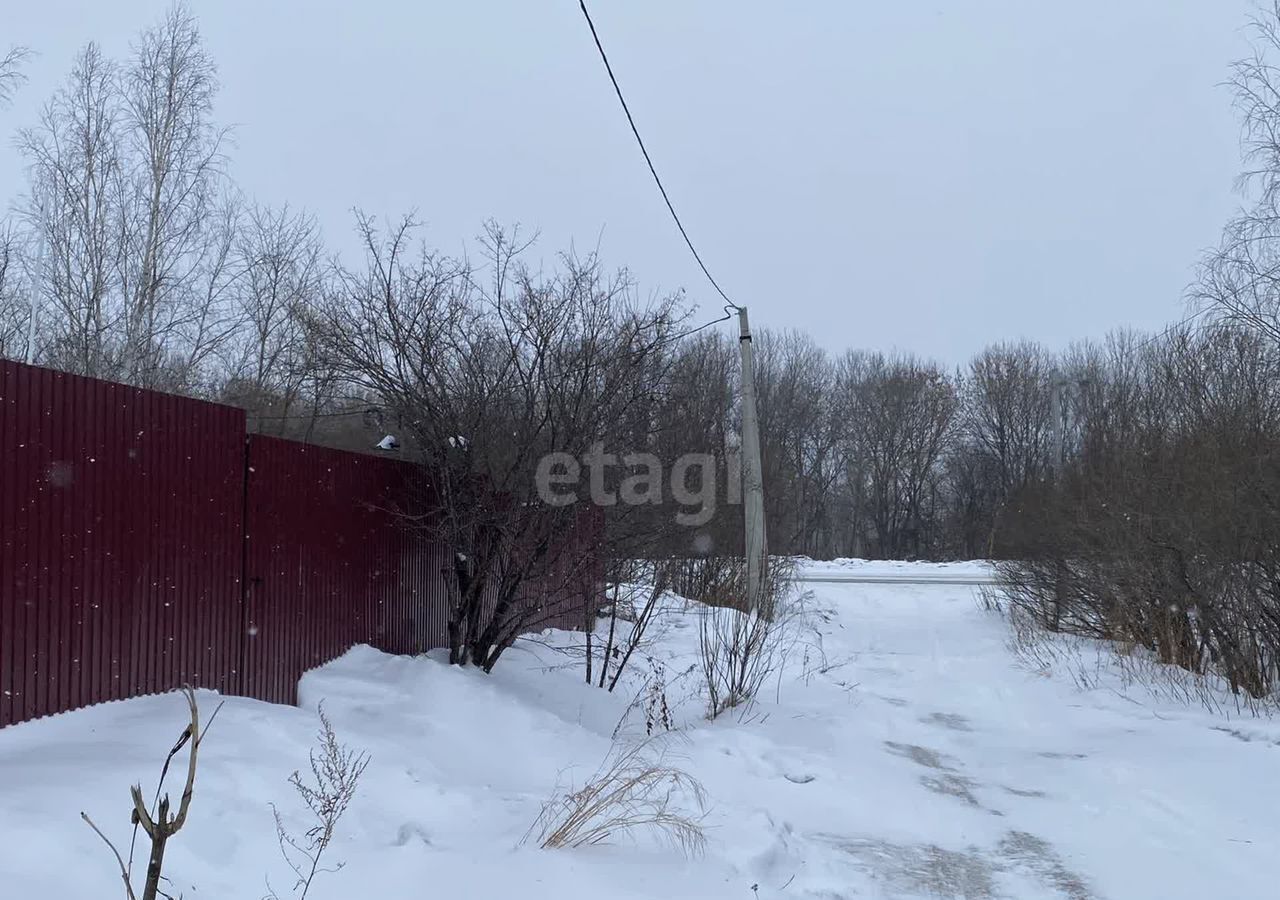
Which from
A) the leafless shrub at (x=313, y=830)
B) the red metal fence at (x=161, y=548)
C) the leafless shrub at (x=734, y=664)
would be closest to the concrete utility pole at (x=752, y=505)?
the leafless shrub at (x=734, y=664)

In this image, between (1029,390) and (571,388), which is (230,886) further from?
(1029,390)

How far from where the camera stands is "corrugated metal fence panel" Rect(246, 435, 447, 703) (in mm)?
→ 5691

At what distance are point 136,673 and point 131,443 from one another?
1.12 m

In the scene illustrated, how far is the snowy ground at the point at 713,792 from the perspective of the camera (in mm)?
3555

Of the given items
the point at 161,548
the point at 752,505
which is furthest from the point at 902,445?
the point at 161,548

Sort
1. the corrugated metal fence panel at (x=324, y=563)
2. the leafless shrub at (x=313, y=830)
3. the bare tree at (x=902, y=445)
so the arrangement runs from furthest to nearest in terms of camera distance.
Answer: the bare tree at (x=902, y=445)
the corrugated metal fence panel at (x=324, y=563)
the leafless shrub at (x=313, y=830)

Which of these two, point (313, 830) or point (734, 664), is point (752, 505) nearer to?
point (734, 664)

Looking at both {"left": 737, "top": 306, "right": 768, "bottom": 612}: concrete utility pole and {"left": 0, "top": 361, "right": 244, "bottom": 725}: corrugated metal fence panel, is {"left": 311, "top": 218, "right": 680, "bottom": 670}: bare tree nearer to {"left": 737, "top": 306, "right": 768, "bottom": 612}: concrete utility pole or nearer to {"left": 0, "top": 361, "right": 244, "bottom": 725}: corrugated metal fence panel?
{"left": 0, "top": 361, "right": 244, "bottom": 725}: corrugated metal fence panel

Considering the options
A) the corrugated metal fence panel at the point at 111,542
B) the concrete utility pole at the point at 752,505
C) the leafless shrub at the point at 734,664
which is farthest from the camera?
the concrete utility pole at the point at 752,505

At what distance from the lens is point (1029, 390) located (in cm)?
3875

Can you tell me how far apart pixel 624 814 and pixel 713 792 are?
3.88 ft

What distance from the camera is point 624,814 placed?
4.69 metres

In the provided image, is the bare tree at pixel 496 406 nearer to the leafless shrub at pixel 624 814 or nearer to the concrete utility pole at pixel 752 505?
the leafless shrub at pixel 624 814

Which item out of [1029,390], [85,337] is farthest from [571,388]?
[1029,390]
